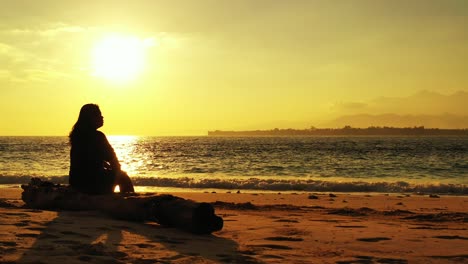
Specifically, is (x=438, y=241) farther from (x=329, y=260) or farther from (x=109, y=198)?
(x=109, y=198)

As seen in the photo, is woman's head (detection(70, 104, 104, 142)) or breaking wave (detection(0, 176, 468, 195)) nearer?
woman's head (detection(70, 104, 104, 142))

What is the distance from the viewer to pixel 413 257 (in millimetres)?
5461

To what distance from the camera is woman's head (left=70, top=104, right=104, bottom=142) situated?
7695 millimetres

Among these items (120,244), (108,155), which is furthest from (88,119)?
(120,244)

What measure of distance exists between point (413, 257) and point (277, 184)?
14954mm

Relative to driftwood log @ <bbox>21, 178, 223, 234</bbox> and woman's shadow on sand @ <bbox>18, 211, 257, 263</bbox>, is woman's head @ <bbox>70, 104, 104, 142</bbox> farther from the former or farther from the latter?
woman's shadow on sand @ <bbox>18, 211, 257, 263</bbox>

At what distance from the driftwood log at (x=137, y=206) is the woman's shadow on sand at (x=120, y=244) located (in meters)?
0.15

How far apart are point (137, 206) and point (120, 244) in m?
1.70

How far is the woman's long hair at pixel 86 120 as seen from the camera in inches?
303

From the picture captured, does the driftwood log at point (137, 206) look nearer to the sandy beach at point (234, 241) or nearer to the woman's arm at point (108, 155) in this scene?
the sandy beach at point (234, 241)

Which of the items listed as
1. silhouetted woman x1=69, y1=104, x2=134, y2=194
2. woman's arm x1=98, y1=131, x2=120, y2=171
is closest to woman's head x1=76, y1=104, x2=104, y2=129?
silhouetted woman x1=69, y1=104, x2=134, y2=194

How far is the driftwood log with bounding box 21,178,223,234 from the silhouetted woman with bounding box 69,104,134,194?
253 millimetres

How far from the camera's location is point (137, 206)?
7090mm

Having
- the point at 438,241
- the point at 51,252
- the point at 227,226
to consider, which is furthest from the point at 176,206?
the point at 438,241
